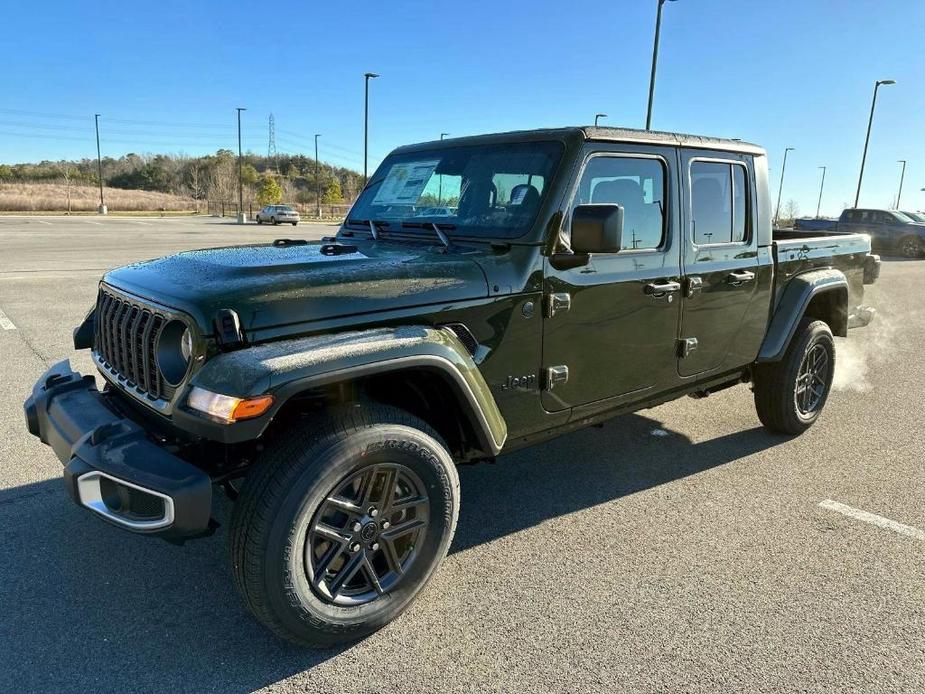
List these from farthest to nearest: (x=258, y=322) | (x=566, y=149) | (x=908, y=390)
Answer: (x=908, y=390) → (x=566, y=149) → (x=258, y=322)

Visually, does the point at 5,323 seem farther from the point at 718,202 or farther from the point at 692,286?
the point at 718,202

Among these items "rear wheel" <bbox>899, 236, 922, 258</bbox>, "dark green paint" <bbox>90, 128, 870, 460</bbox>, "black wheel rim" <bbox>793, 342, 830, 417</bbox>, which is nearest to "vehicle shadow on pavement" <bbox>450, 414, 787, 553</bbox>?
Answer: "black wheel rim" <bbox>793, 342, 830, 417</bbox>

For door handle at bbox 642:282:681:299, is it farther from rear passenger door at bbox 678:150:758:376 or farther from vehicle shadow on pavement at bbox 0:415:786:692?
vehicle shadow on pavement at bbox 0:415:786:692

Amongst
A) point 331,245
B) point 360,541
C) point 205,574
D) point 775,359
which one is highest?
point 331,245

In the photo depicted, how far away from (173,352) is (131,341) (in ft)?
1.07

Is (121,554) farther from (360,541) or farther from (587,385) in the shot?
(587,385)

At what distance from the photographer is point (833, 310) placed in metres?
5.00

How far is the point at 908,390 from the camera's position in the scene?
6191mm

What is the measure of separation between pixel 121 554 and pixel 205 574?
45cm

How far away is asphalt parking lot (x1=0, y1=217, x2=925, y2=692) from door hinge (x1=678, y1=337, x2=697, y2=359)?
0.82m

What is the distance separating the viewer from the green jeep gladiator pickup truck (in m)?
2.28

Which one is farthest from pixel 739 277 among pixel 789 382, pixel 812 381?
pixel 812 381

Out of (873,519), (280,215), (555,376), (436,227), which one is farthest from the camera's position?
(280,215)

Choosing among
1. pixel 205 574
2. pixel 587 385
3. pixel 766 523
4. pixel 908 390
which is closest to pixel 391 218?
pixel 587 385
